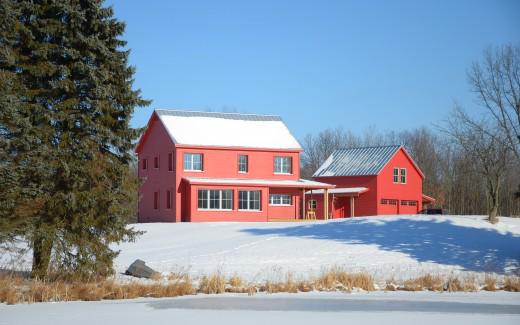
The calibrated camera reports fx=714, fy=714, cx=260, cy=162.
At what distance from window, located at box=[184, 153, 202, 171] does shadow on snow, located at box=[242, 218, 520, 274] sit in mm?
11895

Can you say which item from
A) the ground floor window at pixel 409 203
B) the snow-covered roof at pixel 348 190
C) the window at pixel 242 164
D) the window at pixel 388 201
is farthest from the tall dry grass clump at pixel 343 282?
the ground floor window at pixel 409 203

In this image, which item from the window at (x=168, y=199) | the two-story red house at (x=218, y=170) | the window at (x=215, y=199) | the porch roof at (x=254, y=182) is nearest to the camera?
the porch roof at (x=254, y=182)

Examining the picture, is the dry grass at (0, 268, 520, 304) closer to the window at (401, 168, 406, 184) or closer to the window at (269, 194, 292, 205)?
the window at (269, 194, 292, 205)

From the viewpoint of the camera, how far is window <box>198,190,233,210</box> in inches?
1868

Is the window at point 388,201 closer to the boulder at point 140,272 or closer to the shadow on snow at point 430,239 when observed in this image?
the shadow on snow at point 430,239

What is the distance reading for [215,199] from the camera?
47906 millimetres

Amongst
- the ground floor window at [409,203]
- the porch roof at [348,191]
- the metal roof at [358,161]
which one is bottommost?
the ground floor window at [409,203]

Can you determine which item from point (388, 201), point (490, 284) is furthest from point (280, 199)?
point (490, 284)

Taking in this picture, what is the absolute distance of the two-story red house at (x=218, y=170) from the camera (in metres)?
48.0

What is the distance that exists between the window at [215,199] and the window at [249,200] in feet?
2.48

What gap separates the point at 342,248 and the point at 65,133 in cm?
1404

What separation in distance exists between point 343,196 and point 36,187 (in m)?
40.8

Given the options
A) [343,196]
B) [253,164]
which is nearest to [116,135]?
[253,164]

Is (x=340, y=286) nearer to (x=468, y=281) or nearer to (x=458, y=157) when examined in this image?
(x=468, y=281)
